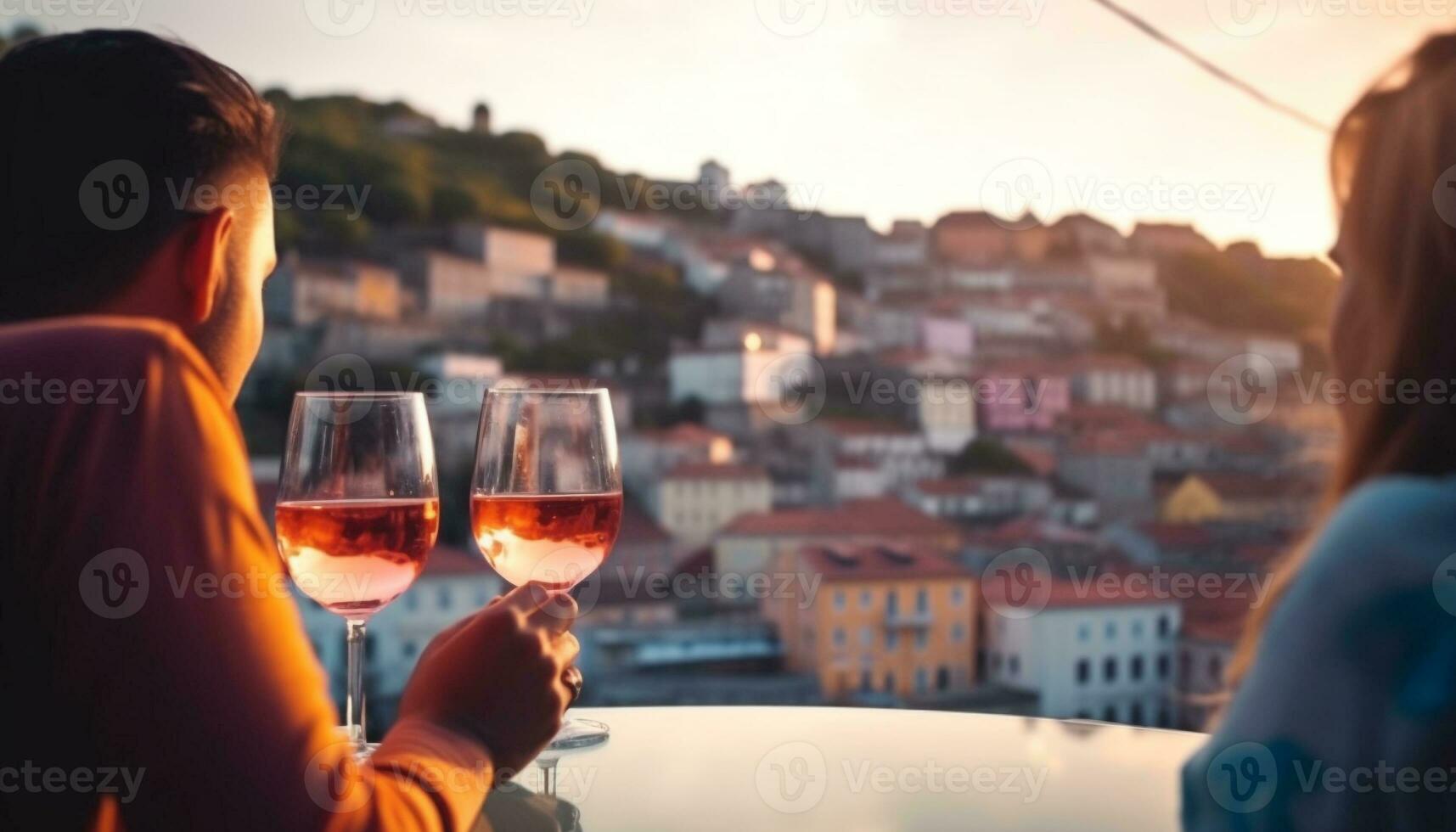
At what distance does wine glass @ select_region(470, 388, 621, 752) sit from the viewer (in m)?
0.62

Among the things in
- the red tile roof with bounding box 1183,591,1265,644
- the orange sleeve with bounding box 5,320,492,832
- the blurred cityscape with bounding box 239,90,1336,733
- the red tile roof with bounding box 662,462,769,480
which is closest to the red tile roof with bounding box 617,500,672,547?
the blurred cityscape with bounding box 239,90,1336,733

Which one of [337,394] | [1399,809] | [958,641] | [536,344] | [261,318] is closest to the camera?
[1399,809]

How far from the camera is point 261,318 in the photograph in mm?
461

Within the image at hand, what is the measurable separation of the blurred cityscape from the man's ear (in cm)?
1953

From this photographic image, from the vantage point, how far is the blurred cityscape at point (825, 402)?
23938mm

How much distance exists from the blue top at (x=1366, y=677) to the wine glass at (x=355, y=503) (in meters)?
0.38

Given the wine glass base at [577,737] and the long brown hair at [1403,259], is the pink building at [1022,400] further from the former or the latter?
the long brown hair at [1403,259]

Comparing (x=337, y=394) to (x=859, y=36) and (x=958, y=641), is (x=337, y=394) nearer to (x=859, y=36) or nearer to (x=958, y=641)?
(x=958, y=641)

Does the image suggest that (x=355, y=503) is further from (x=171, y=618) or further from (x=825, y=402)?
(x=825, y=402)

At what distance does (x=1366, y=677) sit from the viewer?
11.4 inches

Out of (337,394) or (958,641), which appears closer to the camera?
(337,394)

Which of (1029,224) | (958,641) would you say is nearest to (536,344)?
(958,641)

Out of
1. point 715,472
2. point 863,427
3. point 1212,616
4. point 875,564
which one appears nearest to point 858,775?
point 875,564

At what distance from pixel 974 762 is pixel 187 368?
0.55m
